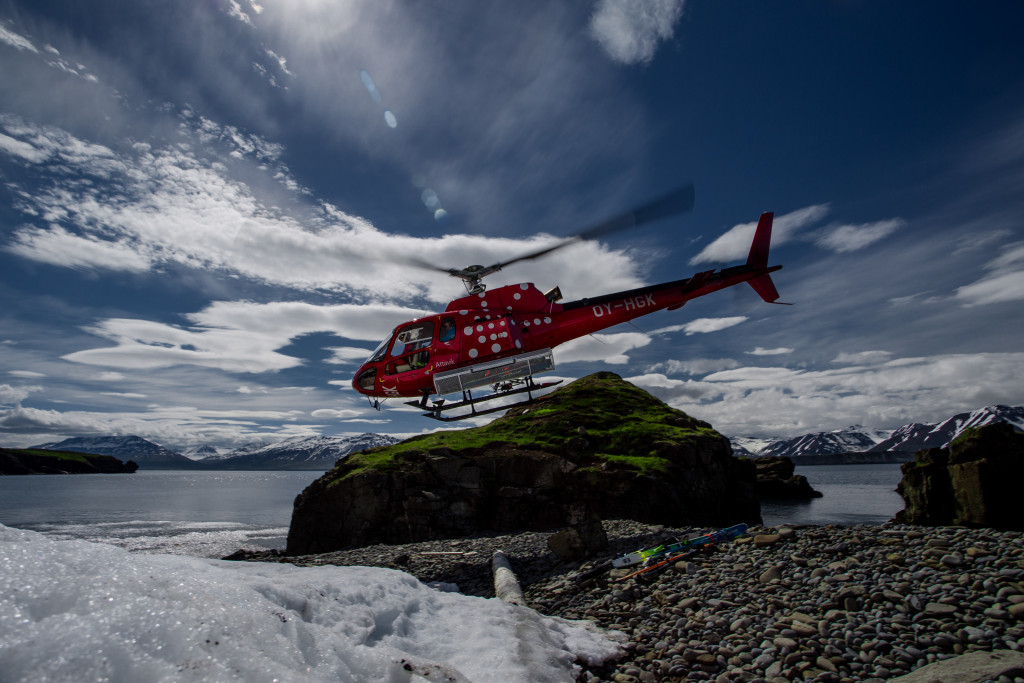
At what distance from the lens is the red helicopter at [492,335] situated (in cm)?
1709

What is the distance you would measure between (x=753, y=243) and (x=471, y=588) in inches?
663

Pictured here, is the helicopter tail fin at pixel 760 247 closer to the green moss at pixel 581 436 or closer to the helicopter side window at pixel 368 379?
the green moss at pixel 581 436

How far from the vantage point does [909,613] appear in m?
6.58

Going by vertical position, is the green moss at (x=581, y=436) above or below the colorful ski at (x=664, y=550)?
above

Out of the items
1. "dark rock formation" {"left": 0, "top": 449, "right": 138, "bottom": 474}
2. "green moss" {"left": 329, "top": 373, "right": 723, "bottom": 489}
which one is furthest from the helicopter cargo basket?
"dark rock formation" {"left": 0, "top": 449, "right": 138, "bottom": 474}

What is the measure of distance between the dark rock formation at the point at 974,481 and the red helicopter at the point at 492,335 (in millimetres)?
19355

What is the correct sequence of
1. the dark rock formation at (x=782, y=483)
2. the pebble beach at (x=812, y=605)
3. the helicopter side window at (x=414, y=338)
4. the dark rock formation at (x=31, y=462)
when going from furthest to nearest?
the dark rock formation at (x=31, y=462)
the dark rock formation at (x=782, y=483)
the helicopter side window at (x=414, y=338)
the pebble beach at (x=812, y=605)

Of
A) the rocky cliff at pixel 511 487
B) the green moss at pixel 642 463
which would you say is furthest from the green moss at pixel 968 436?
the green moss at pixel 642 463

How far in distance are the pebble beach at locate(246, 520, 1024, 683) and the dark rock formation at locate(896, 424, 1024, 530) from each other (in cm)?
2372

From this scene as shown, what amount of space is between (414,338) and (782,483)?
72.4m

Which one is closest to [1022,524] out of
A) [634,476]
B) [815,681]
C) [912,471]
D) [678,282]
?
[912,471]

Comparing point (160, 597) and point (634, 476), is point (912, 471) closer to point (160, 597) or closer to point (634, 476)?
point (634, 476)

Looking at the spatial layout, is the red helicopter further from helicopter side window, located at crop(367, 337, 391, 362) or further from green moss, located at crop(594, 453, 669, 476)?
green moss, located at crop(594, 453, 669, 476)

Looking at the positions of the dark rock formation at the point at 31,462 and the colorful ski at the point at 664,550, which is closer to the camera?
the colorful ski at the point at 664,550
